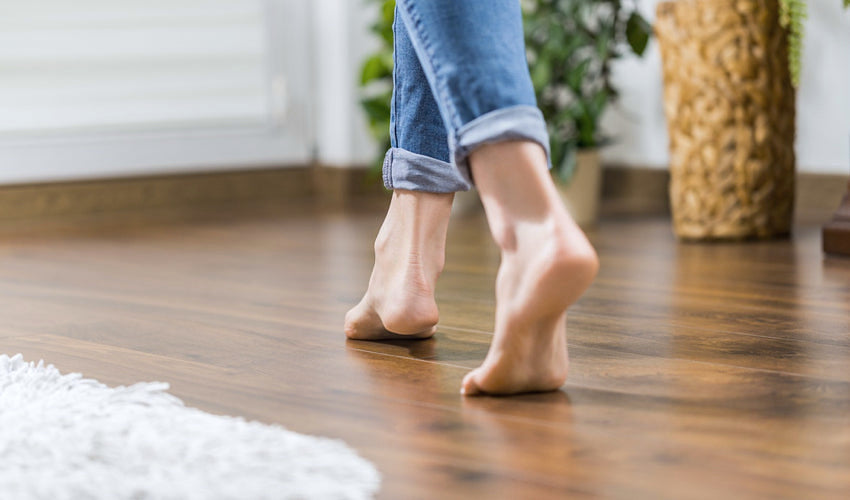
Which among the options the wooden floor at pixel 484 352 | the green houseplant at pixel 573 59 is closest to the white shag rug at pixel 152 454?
the wooden floor at pixel 484 352

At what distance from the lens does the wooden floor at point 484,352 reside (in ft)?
2.24

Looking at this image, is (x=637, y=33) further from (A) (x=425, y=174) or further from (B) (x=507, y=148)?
(B) (x=507, y=148)

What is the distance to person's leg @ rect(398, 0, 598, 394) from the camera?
0.78 metres

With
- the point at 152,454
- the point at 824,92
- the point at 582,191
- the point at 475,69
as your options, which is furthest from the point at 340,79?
the point at 152,454

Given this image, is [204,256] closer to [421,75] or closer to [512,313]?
[421,75]

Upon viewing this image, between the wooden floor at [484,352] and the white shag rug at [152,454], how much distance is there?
4 cm

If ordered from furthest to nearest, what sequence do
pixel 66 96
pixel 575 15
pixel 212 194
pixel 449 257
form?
pixel 212 194 → pixel 66 96 → pixel 575 15 → pixel 449 257

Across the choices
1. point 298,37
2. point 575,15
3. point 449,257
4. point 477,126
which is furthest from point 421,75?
point 298,37

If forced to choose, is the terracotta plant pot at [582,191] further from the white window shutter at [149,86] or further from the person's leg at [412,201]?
the person's leg at [412,201]

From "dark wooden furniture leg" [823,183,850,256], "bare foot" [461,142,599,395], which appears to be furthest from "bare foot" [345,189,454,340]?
"dark wooden furniture leg" [823,183,850,256]

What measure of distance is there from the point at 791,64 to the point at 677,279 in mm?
582

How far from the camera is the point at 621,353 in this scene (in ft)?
3.30

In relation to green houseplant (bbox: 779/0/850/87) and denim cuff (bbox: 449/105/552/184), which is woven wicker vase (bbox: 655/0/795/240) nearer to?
green houseplant (bbox: 779/0/850/87)

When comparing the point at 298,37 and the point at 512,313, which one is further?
the point at 298,37
